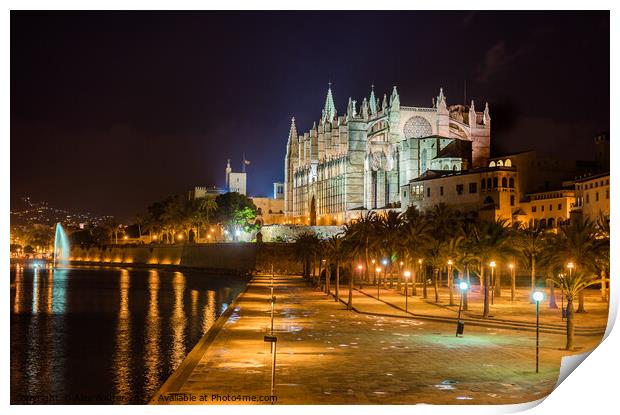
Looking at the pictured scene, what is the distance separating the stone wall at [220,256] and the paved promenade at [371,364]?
5562 cm

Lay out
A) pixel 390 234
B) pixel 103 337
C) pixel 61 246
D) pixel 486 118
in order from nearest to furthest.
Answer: pixel 103 337 < pixel 390 234 < pixel 486 118 < pixel 61 246

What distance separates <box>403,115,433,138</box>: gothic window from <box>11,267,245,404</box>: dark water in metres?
31.4

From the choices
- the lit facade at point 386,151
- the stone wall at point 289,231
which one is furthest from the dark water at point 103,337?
the lit facade at point 386,151

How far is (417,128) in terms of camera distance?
92500mm

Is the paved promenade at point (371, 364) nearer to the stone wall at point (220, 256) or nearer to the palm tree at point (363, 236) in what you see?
the palm tree at point (363, 236)

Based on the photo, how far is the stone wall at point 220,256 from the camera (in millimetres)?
88438

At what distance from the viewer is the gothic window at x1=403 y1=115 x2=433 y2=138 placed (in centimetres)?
9212

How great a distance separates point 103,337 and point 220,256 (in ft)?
194

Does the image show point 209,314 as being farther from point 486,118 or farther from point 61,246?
point 61,246

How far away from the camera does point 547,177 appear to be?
7800 cm

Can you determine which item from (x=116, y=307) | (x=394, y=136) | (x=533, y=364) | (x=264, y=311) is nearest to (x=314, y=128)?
(x=394, y=136)

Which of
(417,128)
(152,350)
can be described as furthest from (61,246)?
(152,350)

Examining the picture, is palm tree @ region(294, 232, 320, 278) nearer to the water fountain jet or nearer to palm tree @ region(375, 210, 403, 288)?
palm tree @ region(375, 210, 403, 288)
